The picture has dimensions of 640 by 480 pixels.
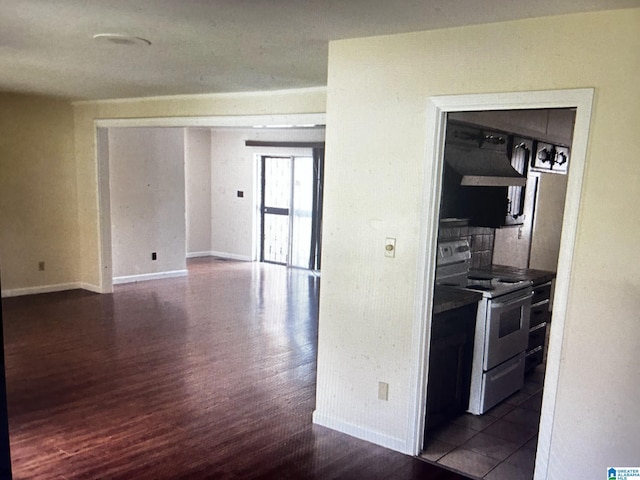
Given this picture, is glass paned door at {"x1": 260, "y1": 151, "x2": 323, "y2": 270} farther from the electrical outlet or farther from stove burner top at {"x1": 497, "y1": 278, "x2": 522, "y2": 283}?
the electrical outlet

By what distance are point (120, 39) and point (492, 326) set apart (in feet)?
9.55

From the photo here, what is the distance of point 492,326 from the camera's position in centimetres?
349

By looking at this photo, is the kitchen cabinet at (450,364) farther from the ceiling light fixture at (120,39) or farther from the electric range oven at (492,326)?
the ceiling light fixture at (120,39)

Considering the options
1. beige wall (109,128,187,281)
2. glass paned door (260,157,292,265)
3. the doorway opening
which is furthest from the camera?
glass paned door (260,157,292,265)

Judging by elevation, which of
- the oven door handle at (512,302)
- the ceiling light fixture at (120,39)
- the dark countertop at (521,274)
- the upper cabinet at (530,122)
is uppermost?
the ceiling light fixture at (120,39)

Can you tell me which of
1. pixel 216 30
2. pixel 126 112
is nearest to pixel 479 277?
pixel 216 30

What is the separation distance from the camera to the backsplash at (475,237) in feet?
13.6

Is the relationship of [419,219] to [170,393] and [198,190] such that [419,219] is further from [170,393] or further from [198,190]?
[198,190]

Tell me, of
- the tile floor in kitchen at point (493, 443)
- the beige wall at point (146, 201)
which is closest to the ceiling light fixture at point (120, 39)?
the tile floor in kitchen at point (493, 443)

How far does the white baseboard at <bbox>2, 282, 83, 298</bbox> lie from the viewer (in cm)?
623

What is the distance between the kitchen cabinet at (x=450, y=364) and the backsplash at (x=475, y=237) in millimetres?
831

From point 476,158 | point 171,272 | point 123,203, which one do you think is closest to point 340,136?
point 476,158

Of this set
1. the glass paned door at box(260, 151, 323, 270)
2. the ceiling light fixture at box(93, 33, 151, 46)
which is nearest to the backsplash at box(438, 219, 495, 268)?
the ceiling light fixture at box(93, 33, 151, 46)

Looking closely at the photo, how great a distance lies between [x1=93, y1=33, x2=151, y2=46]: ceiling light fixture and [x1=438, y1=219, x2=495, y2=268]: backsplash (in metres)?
2.44
